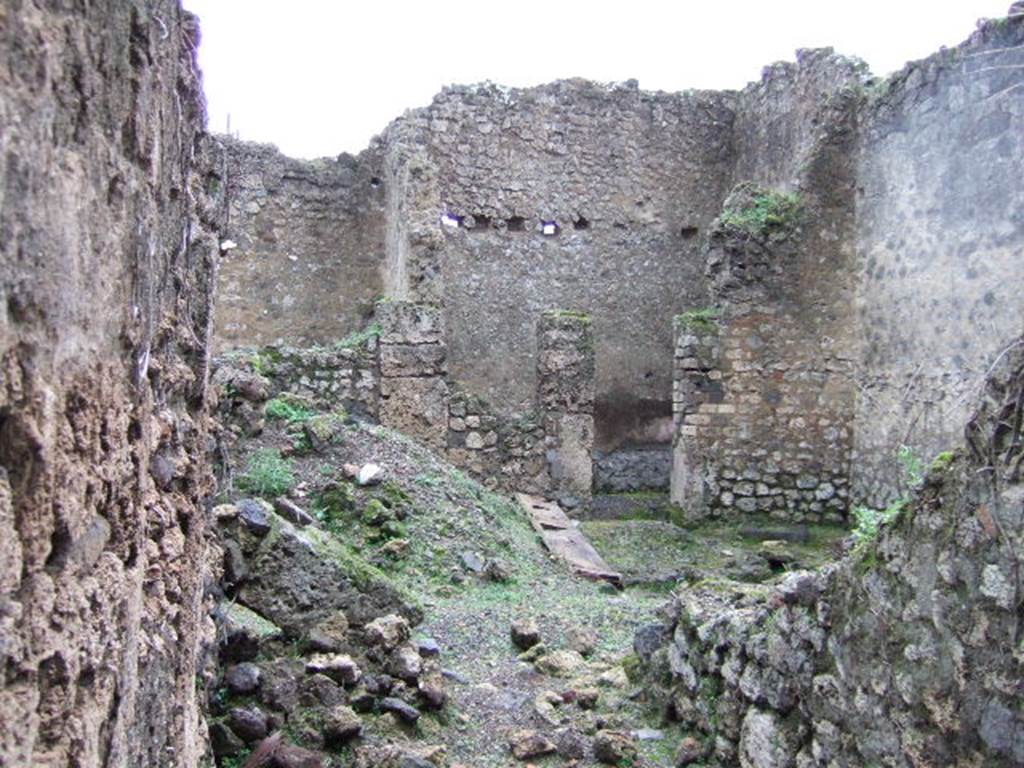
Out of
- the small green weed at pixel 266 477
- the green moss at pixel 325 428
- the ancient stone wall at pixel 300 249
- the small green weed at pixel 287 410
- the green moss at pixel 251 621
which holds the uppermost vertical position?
the ancient stone wall at pixel 300 249

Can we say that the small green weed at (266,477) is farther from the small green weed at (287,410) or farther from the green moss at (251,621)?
the green moss at (251,621)

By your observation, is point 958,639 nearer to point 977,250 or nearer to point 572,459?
point 977,250

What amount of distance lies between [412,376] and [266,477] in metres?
3.42

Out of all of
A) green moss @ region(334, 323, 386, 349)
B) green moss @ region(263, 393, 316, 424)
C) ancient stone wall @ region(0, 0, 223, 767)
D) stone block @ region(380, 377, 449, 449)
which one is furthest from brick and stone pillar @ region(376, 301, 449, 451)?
ancient stone wall @ region(0, 0, 223, 767)

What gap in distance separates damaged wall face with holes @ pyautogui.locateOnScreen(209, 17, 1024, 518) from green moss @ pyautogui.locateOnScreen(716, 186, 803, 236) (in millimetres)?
26

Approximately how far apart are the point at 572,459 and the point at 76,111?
9253 millimetres

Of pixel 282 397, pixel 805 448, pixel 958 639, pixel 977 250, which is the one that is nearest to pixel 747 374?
pixel 805 448

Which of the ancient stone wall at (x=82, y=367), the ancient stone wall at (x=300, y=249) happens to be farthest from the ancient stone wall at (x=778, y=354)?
the ancient stone wall at (x=82, y=367)

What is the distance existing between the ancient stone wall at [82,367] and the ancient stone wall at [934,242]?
6.71 meters

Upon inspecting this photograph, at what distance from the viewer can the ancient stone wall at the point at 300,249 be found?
14500 millimetres

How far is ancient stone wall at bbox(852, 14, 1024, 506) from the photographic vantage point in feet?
26.9

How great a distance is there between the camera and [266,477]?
7.00 meters

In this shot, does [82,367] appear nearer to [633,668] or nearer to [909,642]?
[909,642]

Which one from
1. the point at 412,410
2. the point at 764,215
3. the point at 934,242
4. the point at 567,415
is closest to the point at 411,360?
the point at 412,410
